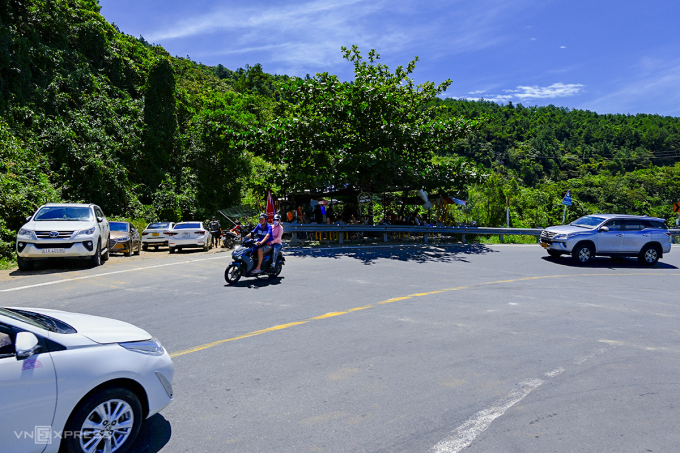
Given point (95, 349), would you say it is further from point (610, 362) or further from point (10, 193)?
point (10, 193)

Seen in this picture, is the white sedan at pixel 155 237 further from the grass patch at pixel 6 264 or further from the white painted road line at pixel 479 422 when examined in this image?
the white painted road line at pixel 479 422

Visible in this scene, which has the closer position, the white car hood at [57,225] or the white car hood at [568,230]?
the white car hood at [57,225]

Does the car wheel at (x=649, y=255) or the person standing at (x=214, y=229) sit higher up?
the person standing at (x=214, y=229)

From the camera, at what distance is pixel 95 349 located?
3424 mm

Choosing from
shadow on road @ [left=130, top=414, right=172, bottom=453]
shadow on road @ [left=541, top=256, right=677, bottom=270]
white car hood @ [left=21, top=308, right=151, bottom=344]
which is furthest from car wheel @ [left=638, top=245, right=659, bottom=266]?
white car hood @ [left=21, top=308, right=151, bottom=344]

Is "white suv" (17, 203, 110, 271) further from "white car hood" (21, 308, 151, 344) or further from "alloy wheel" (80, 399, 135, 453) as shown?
"alloy wheel" (80, 399, 135, 453)

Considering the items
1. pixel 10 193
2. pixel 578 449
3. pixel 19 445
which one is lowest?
pixel 578 449

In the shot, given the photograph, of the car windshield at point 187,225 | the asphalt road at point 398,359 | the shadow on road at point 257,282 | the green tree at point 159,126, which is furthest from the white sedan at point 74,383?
the green tree at point 159,126

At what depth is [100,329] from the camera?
3.74 metres

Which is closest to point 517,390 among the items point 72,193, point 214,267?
point 214,267

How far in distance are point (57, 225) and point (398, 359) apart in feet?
37.2

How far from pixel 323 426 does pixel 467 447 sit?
1.25m

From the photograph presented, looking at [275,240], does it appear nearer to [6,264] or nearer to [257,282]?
[257,282]

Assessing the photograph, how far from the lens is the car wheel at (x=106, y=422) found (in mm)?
3207
